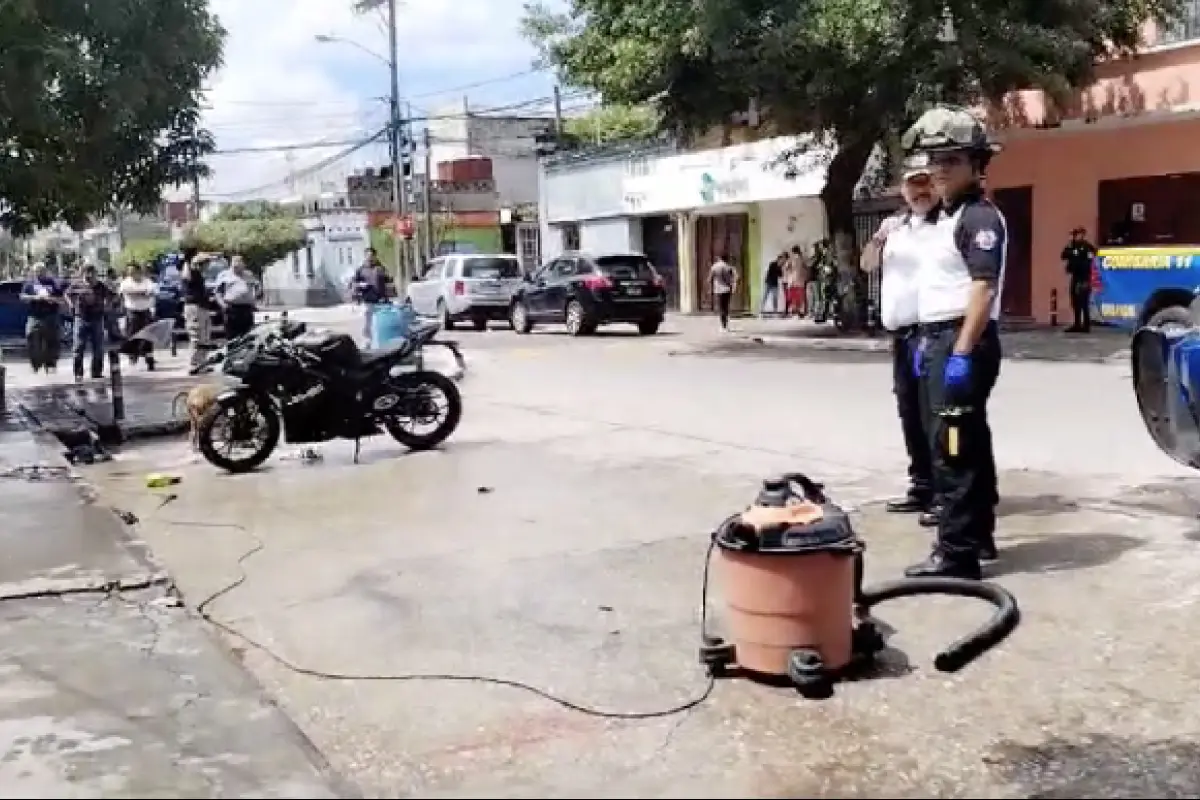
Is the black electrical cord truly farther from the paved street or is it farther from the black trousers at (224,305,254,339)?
the black trousers at (224,305,254,339)

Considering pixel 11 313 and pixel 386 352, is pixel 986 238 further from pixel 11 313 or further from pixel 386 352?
pixel 11 313

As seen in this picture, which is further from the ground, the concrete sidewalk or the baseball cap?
the baseball cap

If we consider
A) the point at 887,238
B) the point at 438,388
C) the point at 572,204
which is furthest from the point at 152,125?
the point at 572,204

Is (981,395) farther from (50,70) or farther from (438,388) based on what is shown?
(50,70)

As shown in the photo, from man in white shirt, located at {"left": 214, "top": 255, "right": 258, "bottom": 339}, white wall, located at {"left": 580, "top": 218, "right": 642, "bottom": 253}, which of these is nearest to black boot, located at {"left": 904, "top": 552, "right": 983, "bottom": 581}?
man in white shirt, located at {"left": 214, "top": 255, "right": 258, "bottom": 339}

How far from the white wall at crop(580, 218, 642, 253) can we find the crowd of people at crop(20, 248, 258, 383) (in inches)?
596

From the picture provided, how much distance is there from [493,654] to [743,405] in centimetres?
850

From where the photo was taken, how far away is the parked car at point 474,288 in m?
30.8

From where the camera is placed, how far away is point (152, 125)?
1401 cm

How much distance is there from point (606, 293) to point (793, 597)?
21592 mm

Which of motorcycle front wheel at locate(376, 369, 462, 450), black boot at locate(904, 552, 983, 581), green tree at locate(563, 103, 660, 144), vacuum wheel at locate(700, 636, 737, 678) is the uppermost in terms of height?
green tree at locate(563, 103, 660, 144)

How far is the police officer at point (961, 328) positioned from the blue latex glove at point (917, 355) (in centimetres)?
7

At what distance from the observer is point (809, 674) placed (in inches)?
186

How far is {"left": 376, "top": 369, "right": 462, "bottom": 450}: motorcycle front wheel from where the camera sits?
36.4 feet
